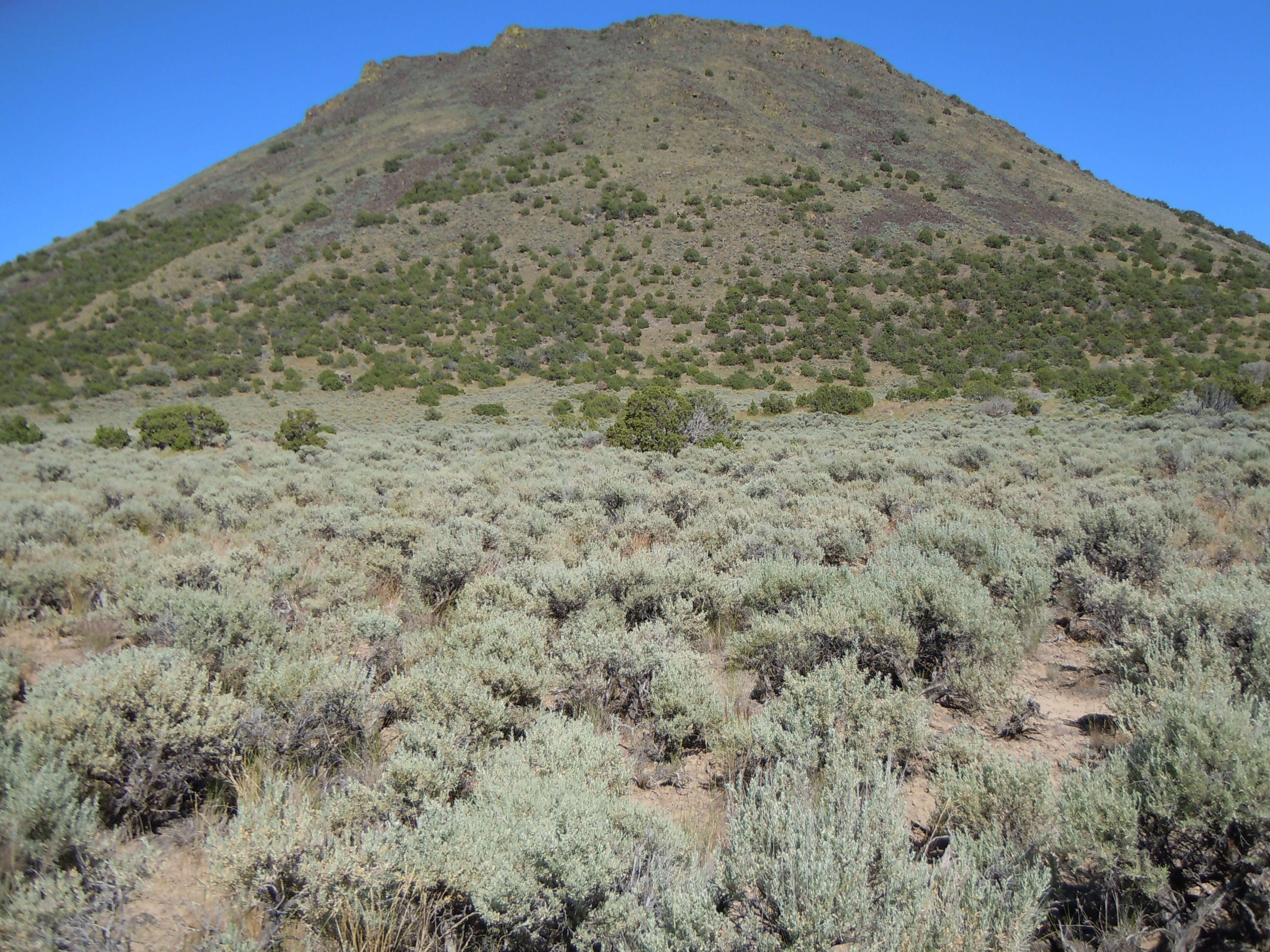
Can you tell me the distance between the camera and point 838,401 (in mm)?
27203

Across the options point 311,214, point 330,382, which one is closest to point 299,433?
point 330,382

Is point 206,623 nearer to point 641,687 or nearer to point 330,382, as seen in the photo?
point 641,687

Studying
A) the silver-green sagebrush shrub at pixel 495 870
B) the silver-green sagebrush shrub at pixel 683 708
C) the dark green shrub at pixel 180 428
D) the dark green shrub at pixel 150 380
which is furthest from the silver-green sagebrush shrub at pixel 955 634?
the dark green shrub at pixel 150 380

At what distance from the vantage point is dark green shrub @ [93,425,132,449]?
54.3ft

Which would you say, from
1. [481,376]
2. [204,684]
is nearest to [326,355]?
[481,376]

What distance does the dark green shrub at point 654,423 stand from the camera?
49.7 feet

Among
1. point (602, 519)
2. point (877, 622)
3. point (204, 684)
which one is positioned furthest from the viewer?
point (602, 519)

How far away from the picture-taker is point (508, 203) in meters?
50.9

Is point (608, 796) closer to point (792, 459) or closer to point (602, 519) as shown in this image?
point (602, 519)

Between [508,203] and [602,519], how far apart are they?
50.7 m

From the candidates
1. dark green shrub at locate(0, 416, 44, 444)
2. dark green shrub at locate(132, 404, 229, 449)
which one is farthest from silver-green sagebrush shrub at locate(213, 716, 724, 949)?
dark green shrub at locate(0, 416, 44, 444)

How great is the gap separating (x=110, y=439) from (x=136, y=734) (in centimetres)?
1875

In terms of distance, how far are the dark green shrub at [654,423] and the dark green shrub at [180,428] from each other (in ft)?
38.7

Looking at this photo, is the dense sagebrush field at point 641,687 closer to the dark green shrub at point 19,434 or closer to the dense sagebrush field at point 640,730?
the dense sagebrush field at point 640,730
